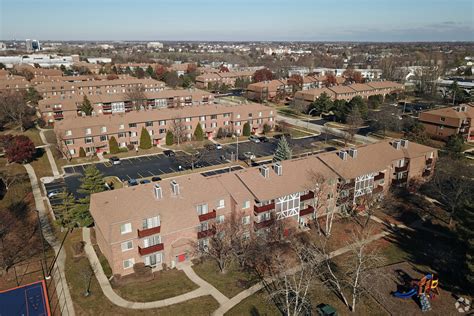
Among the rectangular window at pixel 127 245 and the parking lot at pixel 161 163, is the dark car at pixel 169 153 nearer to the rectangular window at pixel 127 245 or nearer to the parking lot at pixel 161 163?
the parking lot at pixel 161 163

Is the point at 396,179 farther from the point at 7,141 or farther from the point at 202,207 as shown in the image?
the point at 7,141

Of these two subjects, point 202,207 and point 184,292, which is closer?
point 184,292

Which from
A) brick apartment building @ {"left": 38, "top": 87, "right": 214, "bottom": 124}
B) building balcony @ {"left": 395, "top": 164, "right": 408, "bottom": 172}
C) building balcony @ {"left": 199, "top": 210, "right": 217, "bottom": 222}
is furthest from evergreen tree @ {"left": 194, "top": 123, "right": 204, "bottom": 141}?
building balcony @ {"left": 199, "top": 210, "right": 217, "bottom": 222}

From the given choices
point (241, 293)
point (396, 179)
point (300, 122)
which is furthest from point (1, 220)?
point (300, 122)

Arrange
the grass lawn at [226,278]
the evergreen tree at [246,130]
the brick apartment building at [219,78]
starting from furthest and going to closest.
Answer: the brick apartment building at [219,78]
the evergreen tree at [246,130]
the grass lawn at [226,278]

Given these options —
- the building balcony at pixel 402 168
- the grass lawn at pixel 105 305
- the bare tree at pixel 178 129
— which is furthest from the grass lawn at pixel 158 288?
the bare tree at pixel 178 129

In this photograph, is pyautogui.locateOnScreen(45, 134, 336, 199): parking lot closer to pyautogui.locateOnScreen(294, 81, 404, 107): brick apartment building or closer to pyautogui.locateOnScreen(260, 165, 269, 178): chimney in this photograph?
pyautogui.locateOnScreen(260, 165, 269, 178): chimney

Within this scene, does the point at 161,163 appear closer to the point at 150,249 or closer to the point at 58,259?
the point at 58,259
